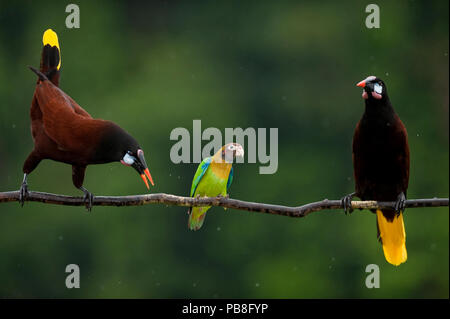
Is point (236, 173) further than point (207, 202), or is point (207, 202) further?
point (236, 173)

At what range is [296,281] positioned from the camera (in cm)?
1393

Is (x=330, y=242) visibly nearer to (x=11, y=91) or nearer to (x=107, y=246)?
(x=107, y=246)

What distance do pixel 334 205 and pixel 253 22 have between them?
1356 cm

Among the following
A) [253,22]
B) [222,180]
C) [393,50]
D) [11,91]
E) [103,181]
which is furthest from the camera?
[253,22]

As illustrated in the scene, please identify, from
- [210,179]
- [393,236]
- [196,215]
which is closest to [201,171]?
[210,179]

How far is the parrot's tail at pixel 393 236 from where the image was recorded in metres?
4.77

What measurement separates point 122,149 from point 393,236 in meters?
1.83

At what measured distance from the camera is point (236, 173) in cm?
1352

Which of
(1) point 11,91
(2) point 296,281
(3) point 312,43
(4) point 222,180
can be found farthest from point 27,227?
(4) point 222,180

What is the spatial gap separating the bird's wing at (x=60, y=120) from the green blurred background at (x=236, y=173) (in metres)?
8.15

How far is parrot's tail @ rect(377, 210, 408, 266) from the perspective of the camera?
4.77 metres

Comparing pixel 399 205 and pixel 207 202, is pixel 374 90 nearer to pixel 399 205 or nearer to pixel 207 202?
pixel 399 205

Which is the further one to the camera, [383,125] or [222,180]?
[222,180]

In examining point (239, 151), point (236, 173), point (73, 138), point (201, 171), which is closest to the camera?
point (73, 138)
